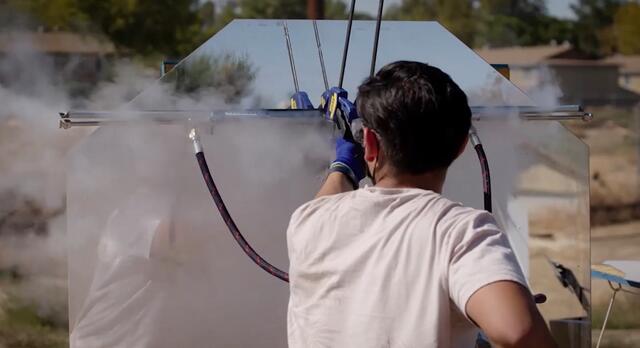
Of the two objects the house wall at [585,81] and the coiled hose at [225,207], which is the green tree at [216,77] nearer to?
the coiled hose at [225,207]

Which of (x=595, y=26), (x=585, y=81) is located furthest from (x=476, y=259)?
(x=595, y=26)

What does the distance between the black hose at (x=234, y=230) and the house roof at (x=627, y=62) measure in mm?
16863

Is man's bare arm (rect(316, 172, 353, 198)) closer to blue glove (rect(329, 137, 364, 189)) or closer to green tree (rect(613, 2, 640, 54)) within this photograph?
blue glove (rect(329, 137, 364, 189))

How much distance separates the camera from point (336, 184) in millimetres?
1703

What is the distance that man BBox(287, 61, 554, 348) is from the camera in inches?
45.9

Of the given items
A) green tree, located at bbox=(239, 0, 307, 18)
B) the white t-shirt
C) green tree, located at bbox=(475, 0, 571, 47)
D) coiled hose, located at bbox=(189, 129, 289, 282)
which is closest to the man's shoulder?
the white t-shirt

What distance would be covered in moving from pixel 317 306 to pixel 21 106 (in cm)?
215

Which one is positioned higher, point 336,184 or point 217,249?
point 336,184

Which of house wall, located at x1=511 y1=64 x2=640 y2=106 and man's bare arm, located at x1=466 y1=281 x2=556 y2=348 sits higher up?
house wall, located at x1=511 y1=64 x2=640 y2=106

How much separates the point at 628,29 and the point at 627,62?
6.27 feet

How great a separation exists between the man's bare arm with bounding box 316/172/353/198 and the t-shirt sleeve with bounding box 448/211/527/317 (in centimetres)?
47

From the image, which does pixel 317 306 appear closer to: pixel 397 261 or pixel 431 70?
pixel 397 261

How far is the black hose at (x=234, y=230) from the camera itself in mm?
1916

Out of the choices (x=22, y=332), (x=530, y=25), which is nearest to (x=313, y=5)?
(x=530, y=25)
